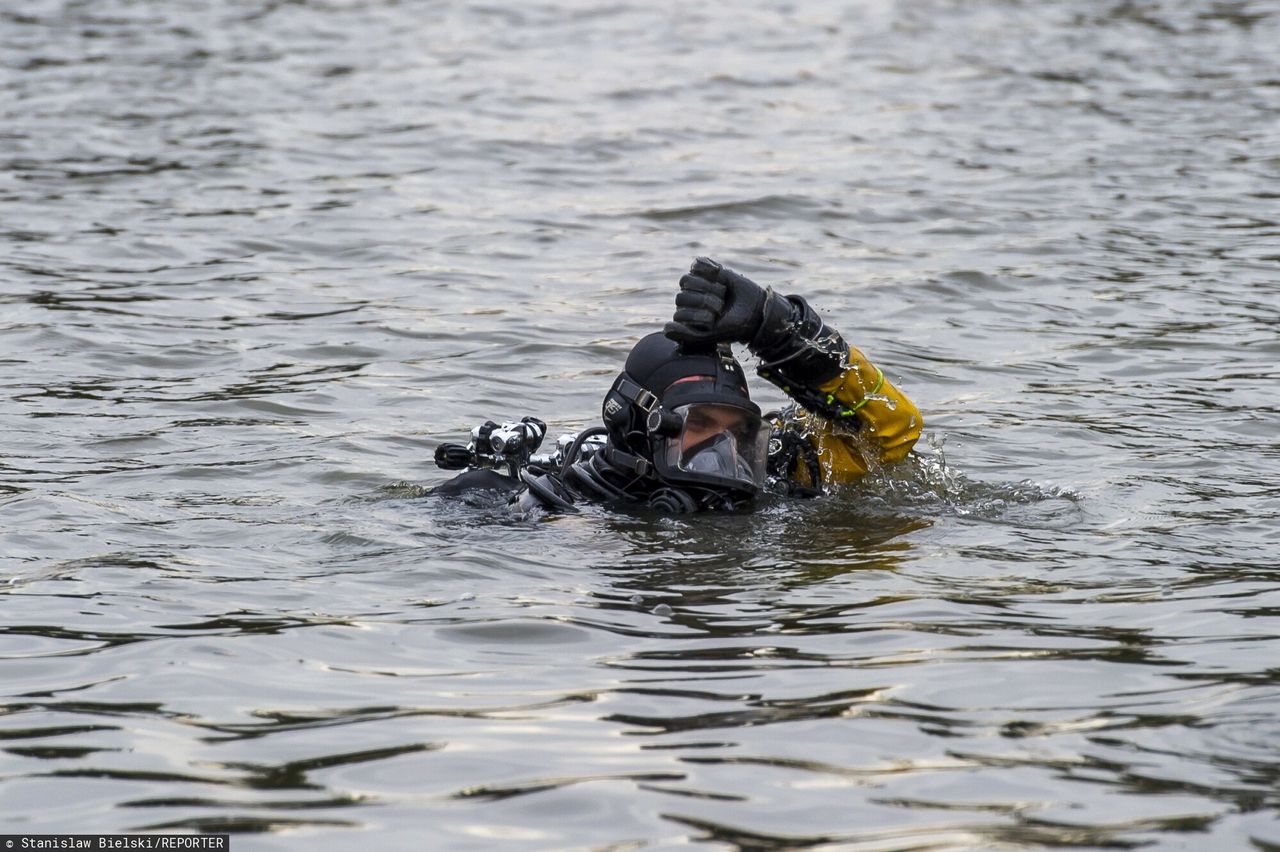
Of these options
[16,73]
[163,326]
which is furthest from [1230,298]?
[16,73]

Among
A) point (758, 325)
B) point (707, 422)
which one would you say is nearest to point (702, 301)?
point (758, 325)

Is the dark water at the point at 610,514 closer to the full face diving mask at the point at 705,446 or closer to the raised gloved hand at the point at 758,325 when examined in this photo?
the full face diving mask at the point at 705,446

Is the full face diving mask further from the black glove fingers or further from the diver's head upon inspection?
the black glove fingers

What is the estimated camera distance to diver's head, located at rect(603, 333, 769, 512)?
6.35 m

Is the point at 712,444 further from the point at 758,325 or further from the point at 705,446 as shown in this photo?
the point at 758,325

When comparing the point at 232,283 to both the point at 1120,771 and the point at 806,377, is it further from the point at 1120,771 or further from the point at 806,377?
the point at 1120,771

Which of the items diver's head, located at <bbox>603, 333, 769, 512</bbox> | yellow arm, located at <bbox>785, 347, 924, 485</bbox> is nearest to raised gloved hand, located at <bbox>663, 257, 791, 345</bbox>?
diver's head, located at <bbox>603, 333, 769, 512</bbox>

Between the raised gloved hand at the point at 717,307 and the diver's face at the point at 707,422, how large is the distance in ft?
0.88

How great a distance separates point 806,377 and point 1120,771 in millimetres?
2848

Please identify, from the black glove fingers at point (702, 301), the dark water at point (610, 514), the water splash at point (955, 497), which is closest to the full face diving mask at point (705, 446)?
the dark water at point (610, 514)

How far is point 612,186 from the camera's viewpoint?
14.6 metres

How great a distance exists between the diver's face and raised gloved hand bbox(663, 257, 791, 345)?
10.6 inches

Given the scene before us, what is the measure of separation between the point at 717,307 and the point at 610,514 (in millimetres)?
969

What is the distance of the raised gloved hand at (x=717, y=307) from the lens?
6242mm
